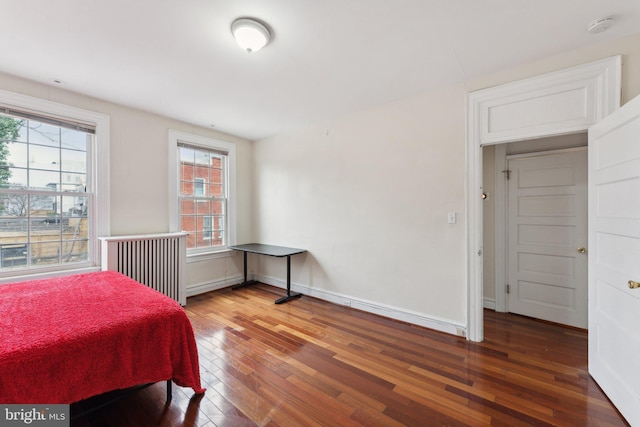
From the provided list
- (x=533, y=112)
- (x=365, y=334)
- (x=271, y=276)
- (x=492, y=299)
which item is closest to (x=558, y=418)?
(x=365, y=334)

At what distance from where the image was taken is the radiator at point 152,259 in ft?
9.77

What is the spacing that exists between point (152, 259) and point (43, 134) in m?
1.69

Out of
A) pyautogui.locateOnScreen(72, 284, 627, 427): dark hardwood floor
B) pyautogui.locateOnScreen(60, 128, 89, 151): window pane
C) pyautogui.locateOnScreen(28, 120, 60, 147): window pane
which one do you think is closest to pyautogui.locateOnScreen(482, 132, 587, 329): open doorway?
pyautogui.locateOnScreen(72, 284, 627, 427): dark hardwood floor

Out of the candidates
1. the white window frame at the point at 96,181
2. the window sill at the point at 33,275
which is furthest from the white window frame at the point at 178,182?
the window sill at the point at 33,275

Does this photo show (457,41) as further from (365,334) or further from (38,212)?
(38,212)

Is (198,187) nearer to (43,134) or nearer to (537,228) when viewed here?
(43,134)

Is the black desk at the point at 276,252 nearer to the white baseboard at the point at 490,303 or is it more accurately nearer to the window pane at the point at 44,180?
the window pane at the point at 44,180

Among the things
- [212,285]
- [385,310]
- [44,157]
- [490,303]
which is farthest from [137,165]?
[490,303]

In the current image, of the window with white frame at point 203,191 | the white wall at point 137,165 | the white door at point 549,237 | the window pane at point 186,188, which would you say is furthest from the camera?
the window pane at point 186,188

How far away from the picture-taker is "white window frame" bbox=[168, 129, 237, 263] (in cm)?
374

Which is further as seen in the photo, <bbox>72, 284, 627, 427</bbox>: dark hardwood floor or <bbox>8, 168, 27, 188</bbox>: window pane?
<bbox>8, 168, 27, 188</bbox>: window pane

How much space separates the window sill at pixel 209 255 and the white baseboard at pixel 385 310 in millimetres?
977

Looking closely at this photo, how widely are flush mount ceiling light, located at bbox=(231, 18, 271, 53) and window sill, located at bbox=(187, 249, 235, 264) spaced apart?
119 inches

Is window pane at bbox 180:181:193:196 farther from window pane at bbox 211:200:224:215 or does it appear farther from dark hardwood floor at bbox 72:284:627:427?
dark hardwood floor at bbox 72:284:627:427
